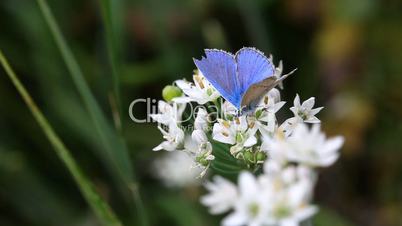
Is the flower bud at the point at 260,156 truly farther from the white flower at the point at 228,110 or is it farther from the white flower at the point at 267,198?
the white flower at the point at 267,198

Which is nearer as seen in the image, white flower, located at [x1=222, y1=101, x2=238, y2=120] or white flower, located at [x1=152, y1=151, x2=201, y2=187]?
white flower, located at [x1=222, y1=101, x2=238, y2=120]

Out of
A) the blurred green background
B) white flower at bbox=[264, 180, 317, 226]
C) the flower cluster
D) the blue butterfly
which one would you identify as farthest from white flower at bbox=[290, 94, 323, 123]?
the blurred green background

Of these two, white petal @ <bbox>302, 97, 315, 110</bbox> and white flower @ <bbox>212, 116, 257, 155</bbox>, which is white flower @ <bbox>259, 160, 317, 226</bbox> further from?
white petal @ <bbox>302, 97, 315, 110</bbox>

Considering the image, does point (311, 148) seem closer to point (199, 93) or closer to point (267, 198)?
point (267, 198)

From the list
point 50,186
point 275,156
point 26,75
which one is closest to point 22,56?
point 26,75

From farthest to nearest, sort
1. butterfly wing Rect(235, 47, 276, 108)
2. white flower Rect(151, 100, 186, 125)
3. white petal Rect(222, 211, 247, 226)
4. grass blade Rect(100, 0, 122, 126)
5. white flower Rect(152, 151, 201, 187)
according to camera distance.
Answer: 1. white flower Rect(152, 151, 201, 187)
2. grass blade Rect(100, 0, 122, 126)
3. white flower Rect(151, 100, 186, 125)
4. butterfly wing Rect(235, 47, 276, 108)
5. white petal Rect(222, 211, 247, 226)

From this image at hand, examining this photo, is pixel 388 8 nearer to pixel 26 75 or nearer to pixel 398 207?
pixel 398 207
